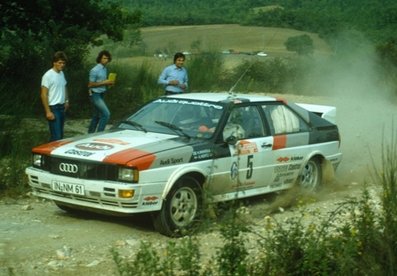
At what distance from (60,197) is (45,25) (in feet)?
35.3

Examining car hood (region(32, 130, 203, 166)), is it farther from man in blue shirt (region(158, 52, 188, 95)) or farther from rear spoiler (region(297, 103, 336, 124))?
man in blue shirt (region(158, 52, 188, 95))

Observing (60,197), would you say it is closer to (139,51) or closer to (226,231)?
(226,231)

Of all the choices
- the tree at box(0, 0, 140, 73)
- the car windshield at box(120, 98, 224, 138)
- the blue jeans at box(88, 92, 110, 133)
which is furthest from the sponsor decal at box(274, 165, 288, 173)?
the tree at box(0, 0, 140, 73)

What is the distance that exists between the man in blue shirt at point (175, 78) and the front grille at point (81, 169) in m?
5.25

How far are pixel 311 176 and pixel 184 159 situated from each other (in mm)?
2761

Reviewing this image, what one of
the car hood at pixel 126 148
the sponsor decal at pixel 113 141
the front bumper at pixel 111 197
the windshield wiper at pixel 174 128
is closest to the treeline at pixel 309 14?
the windshield wiper at pixel 174 128

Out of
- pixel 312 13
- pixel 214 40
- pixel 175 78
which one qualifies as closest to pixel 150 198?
pixel 175 78

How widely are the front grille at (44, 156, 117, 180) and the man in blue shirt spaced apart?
525 cm

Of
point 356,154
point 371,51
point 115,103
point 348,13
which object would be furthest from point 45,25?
point 348,13

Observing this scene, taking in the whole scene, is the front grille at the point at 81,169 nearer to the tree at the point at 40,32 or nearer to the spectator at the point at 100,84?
the spectator at the point at 100,84

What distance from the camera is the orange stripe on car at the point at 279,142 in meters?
9.90

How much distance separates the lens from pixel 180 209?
8.51 meters

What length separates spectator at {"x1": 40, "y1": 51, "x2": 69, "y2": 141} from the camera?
12.2m

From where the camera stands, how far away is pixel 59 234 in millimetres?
8289
